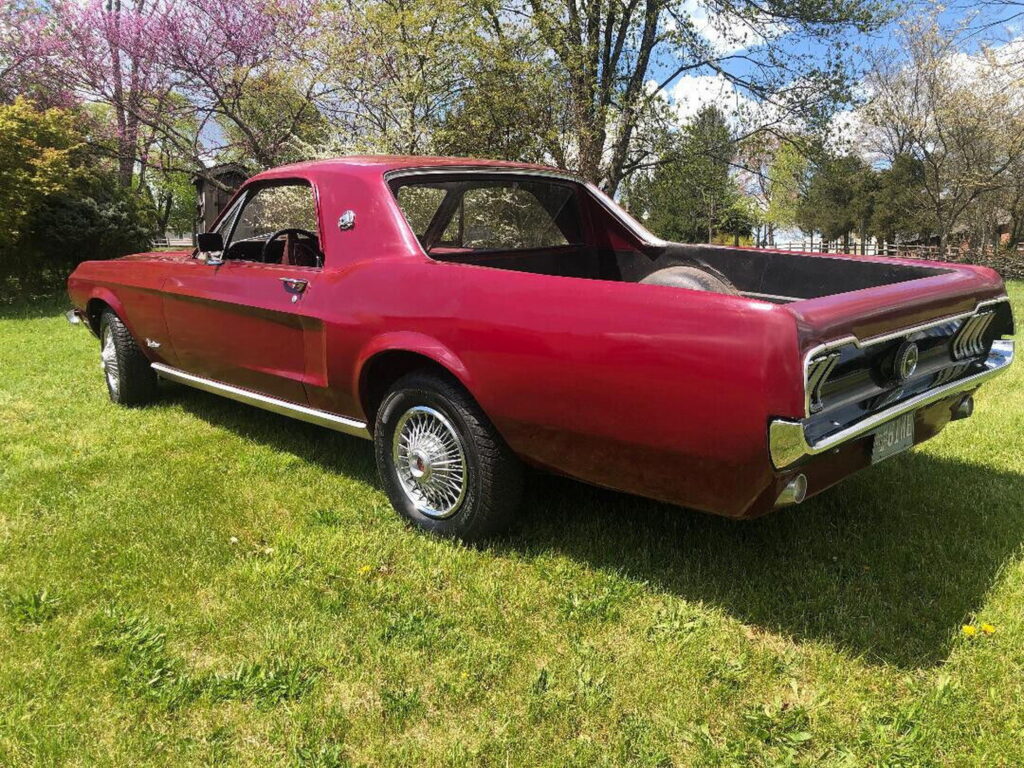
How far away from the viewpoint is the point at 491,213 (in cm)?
395

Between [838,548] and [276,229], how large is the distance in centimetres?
358

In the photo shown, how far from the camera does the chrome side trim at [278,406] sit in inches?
134

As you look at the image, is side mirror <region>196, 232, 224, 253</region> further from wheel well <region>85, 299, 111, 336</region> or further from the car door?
wheel well <region>85, 299, 111, 336</region>

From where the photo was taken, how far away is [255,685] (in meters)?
2.24

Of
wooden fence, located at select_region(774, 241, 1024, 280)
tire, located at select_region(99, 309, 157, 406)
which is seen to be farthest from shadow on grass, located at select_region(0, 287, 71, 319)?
wooden fence, located at select_region(774, 241, 1024, 280)

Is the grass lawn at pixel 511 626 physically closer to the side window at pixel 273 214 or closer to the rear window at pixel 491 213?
the rear window at pixel 491 213

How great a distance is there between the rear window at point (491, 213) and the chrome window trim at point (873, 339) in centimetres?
188

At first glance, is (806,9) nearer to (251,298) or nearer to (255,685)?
(251,298)

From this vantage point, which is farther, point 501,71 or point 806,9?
point 806,9

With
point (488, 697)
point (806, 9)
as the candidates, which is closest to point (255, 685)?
point (488, 697)

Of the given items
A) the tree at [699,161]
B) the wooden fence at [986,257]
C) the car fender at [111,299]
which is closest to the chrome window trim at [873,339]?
the car fender at [111,299]

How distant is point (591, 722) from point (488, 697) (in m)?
0.32

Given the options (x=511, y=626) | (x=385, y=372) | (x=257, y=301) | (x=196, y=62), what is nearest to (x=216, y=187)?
(x=196, y=62)

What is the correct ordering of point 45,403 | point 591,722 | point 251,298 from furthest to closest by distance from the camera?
point 45,403
point 251,298
point 591,722
